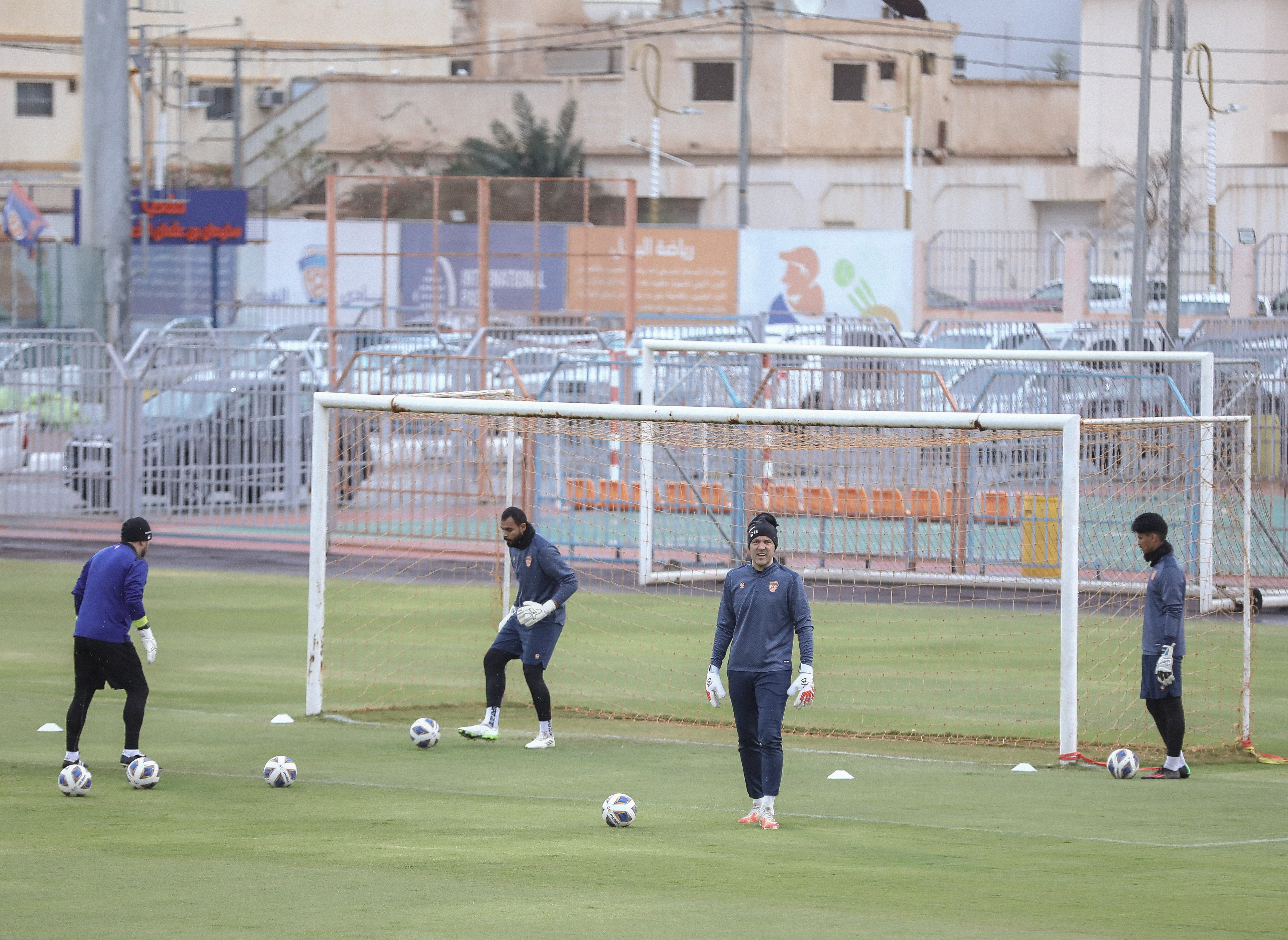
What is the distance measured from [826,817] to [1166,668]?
101 inches

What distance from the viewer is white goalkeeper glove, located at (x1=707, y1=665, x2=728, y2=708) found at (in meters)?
9.14

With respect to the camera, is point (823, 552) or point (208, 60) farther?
point (208, 60)

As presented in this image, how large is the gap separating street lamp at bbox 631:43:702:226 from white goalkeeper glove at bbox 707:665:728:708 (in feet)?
132

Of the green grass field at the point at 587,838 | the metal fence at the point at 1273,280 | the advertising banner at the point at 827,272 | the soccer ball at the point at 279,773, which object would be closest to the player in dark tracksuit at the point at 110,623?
the green grass field at the point at 587,838

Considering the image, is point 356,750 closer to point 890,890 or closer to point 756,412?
point 756,412

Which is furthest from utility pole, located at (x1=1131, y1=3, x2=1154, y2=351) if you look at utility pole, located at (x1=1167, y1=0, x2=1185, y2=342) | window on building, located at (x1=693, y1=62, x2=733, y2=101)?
window on building, located at (x1=693, y1=62, x2=733, y2=101)

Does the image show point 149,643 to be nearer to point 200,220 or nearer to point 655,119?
point 200,220

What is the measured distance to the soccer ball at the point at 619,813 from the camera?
8.99 metres

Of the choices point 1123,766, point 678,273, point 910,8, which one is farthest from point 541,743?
point 910,8

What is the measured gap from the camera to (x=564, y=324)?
3972cm

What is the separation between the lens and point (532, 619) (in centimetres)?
1146

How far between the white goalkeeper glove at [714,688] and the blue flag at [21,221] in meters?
30.9

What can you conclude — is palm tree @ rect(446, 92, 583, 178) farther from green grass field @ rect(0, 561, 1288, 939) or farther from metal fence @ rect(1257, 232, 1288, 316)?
green grass field @ rect(0, 561, 1288, 939)

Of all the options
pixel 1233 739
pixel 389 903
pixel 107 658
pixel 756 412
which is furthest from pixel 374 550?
pixel 389 903
